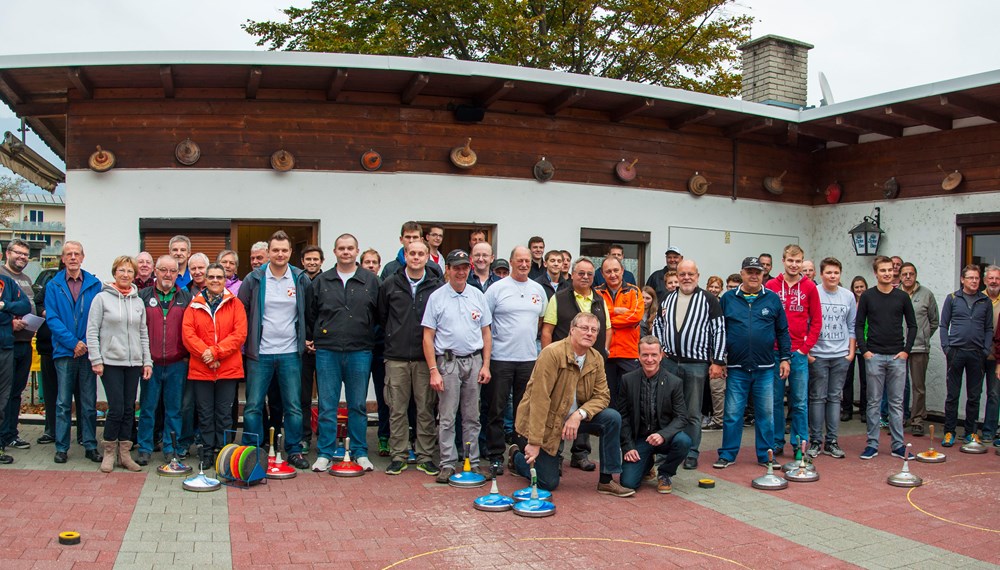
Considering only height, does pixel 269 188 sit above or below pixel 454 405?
above

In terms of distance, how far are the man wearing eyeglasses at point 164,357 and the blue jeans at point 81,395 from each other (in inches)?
18.6

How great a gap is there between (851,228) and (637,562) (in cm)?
844

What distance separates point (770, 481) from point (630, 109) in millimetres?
5254

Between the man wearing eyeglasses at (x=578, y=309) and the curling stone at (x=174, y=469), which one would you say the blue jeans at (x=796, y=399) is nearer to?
the man wearing eyeglasses at (x=578, y=309)

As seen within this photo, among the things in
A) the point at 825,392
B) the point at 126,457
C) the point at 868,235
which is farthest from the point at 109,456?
the point at 868,235

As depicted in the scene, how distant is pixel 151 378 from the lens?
7.03m

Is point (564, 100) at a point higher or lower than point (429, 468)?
higher

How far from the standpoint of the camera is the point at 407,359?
276 inches

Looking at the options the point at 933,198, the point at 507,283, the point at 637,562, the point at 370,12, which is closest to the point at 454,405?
the point at 507,283

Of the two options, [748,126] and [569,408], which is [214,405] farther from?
[748,126]

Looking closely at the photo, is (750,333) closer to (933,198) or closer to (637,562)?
(637,562)

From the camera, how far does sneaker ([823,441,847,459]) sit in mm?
8031

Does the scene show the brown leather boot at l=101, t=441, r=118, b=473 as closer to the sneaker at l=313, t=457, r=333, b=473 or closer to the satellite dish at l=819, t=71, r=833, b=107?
the sneaker at l=313, t=457, r=333, b=473

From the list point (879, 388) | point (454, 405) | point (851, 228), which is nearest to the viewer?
point (454, 405)
